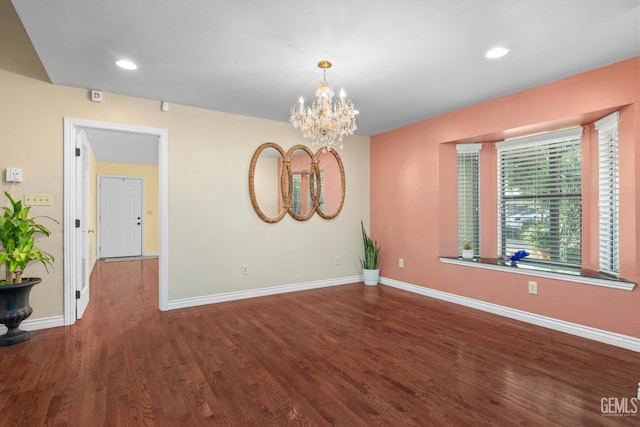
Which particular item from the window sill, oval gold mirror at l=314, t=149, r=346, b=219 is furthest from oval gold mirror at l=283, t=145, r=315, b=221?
the window sill

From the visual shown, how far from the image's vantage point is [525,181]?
3941 millimetres

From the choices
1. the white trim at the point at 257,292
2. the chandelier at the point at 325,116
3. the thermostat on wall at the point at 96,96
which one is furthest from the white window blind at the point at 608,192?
the thermostat on wall at the point at 96,96

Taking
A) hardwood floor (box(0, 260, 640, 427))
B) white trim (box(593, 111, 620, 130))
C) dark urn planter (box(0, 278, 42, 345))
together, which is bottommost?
hardwood floor (box(0, 260, 640, 427))

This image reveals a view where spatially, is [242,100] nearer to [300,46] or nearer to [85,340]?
[300,46]

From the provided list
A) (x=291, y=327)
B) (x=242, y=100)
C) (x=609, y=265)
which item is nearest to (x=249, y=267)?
(x=291, y=327)

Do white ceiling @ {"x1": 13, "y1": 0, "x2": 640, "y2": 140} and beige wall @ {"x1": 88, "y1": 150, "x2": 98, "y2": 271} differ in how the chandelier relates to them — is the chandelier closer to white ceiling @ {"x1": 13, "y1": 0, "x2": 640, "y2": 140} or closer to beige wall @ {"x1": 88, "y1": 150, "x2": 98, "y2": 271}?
white ceiling @ {"x1": 13, "y1": 0, "x2": 640, "y2": 140}

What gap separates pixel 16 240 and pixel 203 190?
5.77 ft

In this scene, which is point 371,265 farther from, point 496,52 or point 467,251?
point 496,52

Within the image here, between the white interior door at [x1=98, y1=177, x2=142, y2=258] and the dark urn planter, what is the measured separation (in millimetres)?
5616

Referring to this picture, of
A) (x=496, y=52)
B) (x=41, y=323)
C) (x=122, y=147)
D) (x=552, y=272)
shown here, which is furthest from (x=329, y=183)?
(x=122, y=147)

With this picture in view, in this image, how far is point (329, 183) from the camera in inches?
200

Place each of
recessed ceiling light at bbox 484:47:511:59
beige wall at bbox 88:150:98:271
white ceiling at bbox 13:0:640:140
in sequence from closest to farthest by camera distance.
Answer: white ceiling at bbox 13:0:640:140, recessed ceiling light at bbox 484:47:511:59, beige wall at bbox 88:150:98:271

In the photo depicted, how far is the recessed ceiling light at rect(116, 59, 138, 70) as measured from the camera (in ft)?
9.07

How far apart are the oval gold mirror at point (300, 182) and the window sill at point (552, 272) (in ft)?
6.50
